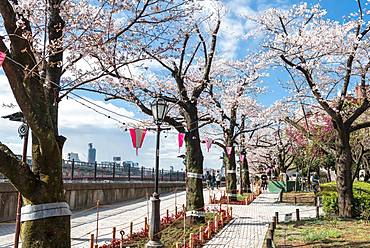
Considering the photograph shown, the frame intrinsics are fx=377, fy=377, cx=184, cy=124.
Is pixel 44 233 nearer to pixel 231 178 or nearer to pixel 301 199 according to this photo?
pixel 231 178

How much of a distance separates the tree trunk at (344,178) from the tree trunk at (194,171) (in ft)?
16.9

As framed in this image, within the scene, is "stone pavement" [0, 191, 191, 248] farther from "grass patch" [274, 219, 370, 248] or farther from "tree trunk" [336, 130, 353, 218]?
"tree trunk" [336, 130, 353, 218]

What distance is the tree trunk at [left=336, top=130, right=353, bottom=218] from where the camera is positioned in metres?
13.6

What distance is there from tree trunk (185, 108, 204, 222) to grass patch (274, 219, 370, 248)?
2736mm

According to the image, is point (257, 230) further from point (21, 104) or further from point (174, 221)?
point (21, 104)

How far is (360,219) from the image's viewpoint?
13008 millimetres

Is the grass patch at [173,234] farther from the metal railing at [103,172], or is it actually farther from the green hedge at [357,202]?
the metal railing at [103,172]

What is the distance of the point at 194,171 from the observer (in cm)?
1300

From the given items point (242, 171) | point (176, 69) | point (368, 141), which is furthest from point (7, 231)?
point (242, 171)

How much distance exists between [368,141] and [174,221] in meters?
14.0

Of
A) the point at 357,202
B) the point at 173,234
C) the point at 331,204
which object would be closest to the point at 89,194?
the point at 173,234

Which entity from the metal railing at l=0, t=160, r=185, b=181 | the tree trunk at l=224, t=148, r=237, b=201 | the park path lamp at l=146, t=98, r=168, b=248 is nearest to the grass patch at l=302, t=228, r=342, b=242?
the park path lamp at l=146, t=98, r=168, b=248

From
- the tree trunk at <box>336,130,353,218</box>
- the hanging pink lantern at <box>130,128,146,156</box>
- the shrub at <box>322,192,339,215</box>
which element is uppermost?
the hanging pink lantern at <box>130,128,146,156</box>

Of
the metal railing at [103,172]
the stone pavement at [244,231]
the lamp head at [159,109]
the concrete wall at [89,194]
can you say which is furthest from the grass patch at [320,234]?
the metal railing at [103,172]
